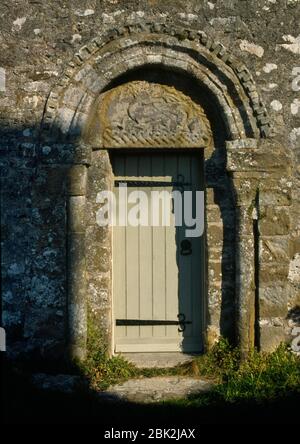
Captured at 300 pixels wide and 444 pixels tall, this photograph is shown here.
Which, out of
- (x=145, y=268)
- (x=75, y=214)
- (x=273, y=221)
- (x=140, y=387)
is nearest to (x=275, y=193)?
(x=273, y=221)

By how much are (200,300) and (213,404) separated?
1.31 meters

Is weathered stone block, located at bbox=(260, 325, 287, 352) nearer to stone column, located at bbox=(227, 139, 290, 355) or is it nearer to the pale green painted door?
stone column, located at bbox=(227, 139, 290, 355)

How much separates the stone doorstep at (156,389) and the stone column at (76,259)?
0.50 metres

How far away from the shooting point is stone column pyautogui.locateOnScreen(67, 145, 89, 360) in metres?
5.03

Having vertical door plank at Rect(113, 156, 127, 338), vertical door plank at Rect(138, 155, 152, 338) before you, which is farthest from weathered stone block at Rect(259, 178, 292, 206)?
vertical door plank at Rect(113, 156, 127, 338)

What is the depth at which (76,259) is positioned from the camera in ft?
16.7

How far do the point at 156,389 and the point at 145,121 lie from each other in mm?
2485

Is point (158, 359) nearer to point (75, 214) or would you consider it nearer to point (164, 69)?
point (75, 214)

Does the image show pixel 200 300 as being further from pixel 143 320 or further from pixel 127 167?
pixel 127 167

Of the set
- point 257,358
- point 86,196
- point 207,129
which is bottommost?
point 257,358

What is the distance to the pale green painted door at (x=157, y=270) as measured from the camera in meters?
5.53

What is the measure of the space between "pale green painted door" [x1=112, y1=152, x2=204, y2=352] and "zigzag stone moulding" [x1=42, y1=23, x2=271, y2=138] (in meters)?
0.79
